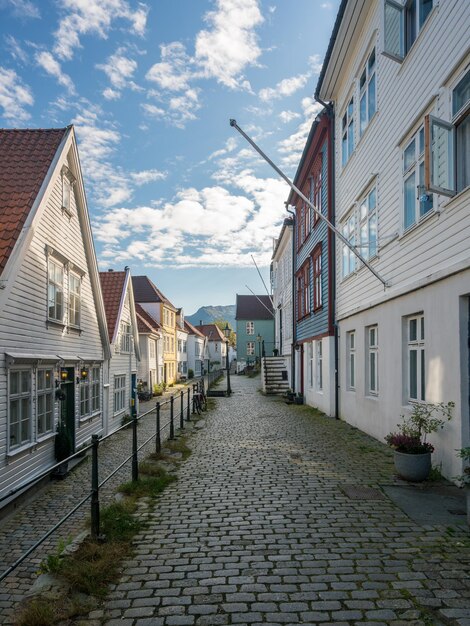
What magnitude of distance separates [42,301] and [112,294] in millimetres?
10498

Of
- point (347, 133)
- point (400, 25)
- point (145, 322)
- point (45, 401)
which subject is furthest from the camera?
point (145, 322)

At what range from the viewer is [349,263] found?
13.9 m

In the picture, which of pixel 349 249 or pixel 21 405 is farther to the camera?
pixel 349 249

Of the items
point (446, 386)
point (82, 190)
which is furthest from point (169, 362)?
point (446, 386)

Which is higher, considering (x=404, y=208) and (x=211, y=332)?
(x=404, y=208)

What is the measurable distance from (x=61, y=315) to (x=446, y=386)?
9757 mm

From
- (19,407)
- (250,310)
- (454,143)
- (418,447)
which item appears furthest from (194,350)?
(454,143)

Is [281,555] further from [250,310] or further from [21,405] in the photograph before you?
[250,310]

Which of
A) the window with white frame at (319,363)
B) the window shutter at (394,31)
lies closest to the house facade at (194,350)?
the window with white frame at (319,363)

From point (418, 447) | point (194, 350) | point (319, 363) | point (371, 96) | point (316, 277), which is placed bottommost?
point (194, 350)

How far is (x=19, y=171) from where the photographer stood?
11.1 metres

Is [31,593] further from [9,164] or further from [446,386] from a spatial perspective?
[9,164]

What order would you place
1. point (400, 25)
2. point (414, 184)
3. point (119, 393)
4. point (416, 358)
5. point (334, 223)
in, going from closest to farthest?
point (416, 358) < point (414, 184) < point (400, 25) < point (334, 223) < point (119, 393)

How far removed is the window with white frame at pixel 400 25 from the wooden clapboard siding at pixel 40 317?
7.94 metres
